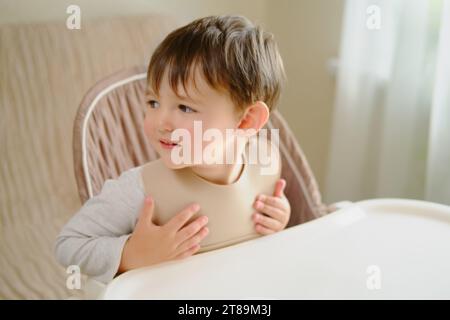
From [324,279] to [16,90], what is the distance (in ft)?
3.29

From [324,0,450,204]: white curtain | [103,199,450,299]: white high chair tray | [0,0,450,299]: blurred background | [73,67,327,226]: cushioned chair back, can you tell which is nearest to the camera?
[103,199,450,299]: white high chair tray

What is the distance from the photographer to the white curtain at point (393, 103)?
169 cm

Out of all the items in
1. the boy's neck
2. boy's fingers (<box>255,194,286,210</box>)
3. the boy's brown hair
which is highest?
the boy's brown hair

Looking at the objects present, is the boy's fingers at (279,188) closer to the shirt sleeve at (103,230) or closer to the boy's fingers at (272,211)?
the boy's fingers at (272,211)

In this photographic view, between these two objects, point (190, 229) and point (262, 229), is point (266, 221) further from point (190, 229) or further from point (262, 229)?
point (190, 229)

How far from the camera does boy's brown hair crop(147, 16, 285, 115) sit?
847 mm

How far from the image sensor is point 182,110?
867mm

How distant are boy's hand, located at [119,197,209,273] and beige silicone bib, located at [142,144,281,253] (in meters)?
0.03

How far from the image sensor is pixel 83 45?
61.5 inches

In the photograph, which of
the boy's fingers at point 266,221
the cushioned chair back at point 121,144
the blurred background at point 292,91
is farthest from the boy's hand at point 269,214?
the blurred background at point 292,91

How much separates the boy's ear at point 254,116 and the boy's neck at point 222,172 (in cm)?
6

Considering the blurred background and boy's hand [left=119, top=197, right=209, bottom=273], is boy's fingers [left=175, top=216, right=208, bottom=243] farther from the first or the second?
the blurred background

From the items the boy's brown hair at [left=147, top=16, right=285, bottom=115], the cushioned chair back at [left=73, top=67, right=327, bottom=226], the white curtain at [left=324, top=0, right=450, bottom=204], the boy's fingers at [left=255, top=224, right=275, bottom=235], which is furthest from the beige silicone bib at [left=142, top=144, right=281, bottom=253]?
the white curtain at [left=324, top=0, right=450, bottom=204]
